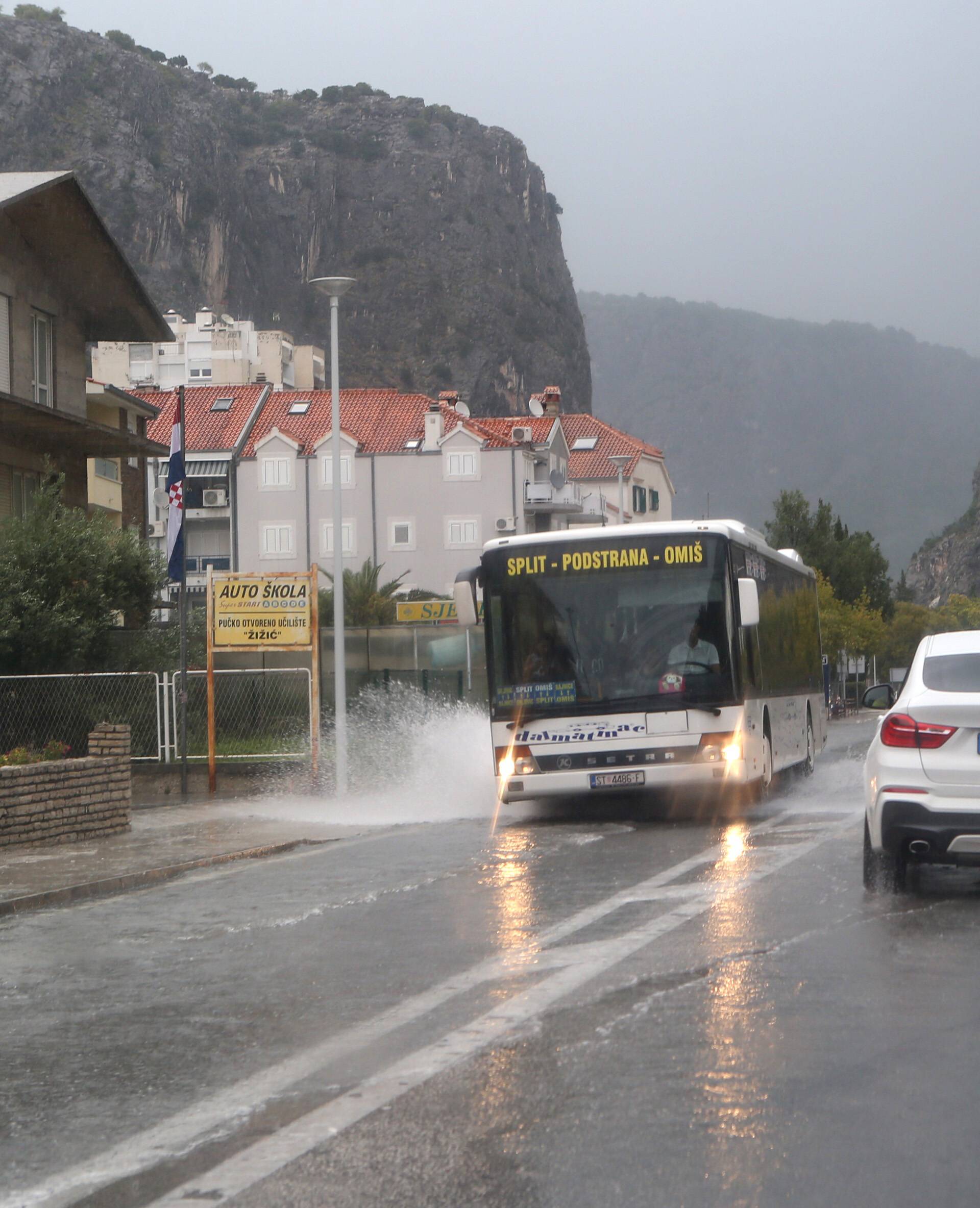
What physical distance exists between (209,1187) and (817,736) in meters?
19.8

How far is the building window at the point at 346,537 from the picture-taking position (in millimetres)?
79125

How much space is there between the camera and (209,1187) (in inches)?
183

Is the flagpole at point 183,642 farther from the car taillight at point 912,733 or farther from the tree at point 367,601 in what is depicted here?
the tree at point 367,601

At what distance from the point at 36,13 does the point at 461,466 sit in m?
98.2

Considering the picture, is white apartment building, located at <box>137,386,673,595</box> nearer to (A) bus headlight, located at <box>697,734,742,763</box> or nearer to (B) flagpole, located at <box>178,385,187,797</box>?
(B) flagpole, located at <box>178,385,187,797</box>

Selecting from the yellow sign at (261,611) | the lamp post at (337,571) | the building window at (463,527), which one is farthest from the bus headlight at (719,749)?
the building window at (463,527)

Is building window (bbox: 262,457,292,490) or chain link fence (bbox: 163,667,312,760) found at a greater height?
building window (bbox: 262,457,292,490)

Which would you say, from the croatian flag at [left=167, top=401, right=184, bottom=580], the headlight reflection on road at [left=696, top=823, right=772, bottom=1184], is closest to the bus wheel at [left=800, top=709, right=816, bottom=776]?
the croatian flag at [left=167, top=401, right=184, bottom=580]

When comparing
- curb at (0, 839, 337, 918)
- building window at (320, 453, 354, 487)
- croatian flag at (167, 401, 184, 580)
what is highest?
building window at (320, 453, 354, 487)

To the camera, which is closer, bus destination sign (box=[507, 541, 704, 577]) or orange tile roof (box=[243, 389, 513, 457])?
bus destination sign (box=[507, 541, 704, 577])

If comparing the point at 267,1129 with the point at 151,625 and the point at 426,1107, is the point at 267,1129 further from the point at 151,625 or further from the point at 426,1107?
the point at 151,625

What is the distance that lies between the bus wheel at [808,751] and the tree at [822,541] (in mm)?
58679

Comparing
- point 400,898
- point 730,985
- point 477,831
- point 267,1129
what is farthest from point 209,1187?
point 477,831

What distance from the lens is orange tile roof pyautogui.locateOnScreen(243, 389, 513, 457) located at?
267ft
